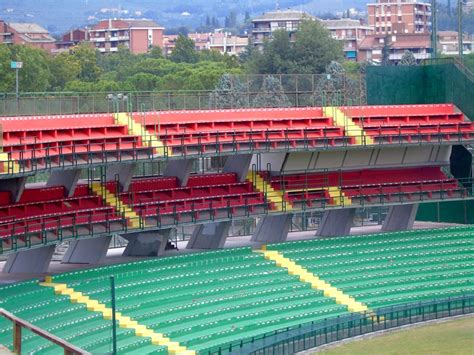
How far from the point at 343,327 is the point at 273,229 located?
32.9ft

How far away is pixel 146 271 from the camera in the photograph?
4312 centimetres

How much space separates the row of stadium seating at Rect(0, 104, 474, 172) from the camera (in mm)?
41844

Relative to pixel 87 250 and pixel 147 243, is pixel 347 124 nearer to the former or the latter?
pixel 147 243

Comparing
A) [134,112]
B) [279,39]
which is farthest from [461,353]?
[279,39]

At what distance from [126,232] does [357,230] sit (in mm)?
12469

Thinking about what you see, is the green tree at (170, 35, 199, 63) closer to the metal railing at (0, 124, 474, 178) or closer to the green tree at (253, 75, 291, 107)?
the green tree at (253, 75, 291, 107)

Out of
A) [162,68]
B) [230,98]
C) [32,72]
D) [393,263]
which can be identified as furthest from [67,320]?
[162,68]

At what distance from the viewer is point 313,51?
117438 millimetres

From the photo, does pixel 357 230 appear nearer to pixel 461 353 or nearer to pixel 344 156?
pixel 344 156

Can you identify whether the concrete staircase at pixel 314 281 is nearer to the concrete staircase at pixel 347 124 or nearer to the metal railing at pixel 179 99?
the concrete staircase at pixel 347 124

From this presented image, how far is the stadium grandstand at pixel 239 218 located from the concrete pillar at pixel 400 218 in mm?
85

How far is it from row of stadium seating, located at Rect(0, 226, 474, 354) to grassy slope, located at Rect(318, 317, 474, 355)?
6.09 ft

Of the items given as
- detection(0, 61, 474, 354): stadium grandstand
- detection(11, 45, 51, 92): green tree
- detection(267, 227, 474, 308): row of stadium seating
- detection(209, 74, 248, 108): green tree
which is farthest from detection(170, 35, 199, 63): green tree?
detection(267, 227, 474, 308): row of stadium seating

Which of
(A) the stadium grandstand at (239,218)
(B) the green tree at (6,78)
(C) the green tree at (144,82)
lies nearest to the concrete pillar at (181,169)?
(A) the stadium grandstand at (239,218)
